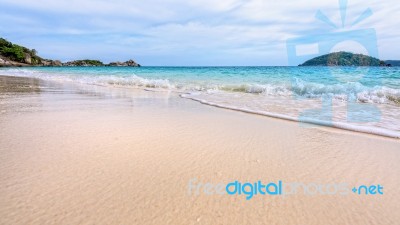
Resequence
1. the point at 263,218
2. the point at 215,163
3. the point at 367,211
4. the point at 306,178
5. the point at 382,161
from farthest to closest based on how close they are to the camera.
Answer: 1. the point at 382,161
2. the point at 215,163
3. the point at 306,178
4. the point at 367,211
5. the point at 263,218

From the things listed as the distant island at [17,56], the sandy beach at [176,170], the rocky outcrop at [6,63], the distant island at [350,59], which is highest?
the distant island at [17,56]

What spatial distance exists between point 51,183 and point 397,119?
595cm

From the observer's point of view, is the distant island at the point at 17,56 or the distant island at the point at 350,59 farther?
the distant island at the point at 17,56

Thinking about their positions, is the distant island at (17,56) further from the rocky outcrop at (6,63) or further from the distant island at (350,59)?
the distant island at (350,59)

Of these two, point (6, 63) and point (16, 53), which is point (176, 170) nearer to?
point (6, 63)

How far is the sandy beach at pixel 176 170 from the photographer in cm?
160

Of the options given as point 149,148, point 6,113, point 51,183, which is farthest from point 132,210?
point 6,113

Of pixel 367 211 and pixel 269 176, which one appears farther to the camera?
pixel 269 176

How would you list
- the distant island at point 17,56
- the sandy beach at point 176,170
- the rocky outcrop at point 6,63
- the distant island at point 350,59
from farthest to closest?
the distant island at point 17,56, the rocky outcrop at point 6,63, the distant island at point 350,59, the sandy beach at point 176,170

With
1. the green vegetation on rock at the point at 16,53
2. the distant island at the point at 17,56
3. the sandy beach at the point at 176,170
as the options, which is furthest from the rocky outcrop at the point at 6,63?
the sandy beach at the point at 176,170

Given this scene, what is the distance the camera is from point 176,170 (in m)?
2.22

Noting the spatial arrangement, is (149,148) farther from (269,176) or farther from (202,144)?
(269,176)

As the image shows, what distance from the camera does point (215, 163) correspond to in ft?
7.95

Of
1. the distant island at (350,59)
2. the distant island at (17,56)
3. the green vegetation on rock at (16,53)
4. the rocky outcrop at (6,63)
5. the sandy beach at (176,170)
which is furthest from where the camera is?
the green vegetation on rock at (16,53)
